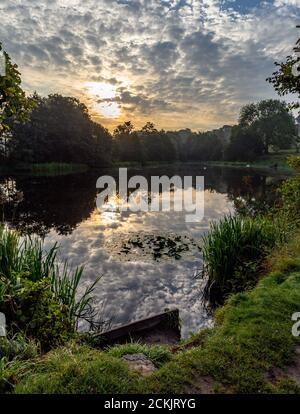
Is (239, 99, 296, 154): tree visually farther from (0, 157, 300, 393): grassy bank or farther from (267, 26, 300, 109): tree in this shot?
(0, 157, 300, 393): grassy bank

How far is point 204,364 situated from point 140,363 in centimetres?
95

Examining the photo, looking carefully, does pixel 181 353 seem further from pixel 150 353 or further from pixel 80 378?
pixel 80 378

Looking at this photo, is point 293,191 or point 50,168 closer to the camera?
point 293,191

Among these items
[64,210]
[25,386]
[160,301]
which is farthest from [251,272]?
[64,210]

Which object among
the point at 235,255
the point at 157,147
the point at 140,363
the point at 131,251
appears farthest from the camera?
the point at 157,147

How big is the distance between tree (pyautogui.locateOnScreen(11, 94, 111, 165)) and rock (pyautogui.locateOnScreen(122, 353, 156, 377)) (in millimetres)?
58657

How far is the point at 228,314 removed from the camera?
6.57 meters

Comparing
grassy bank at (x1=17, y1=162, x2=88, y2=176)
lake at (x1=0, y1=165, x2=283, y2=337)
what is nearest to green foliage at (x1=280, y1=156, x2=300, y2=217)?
lake at (x1=0, y1=165, x2=283, y2=337)

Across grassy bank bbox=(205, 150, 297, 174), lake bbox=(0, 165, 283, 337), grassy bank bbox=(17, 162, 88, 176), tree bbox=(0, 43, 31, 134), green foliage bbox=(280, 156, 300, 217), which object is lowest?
lake bbox=(0, 165, 283, 337)

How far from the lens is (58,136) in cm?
7025

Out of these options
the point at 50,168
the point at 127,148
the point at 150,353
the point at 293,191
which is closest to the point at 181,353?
the point at 150,353

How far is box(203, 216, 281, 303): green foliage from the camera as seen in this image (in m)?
9.59

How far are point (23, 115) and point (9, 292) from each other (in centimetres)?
332
